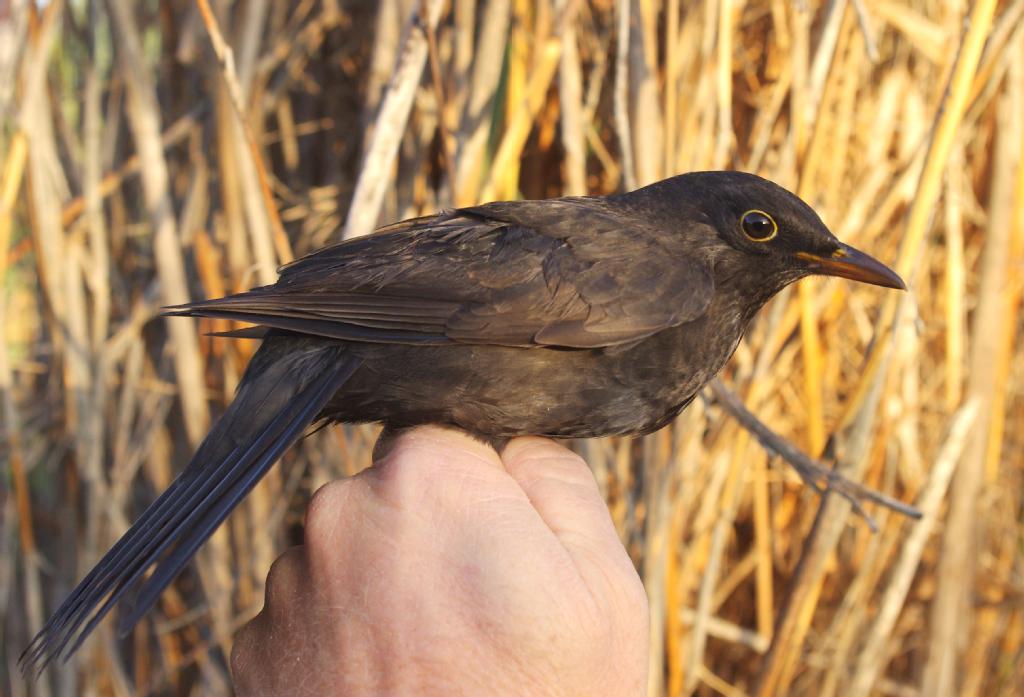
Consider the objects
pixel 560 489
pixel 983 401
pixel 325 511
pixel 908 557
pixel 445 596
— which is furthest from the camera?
pixel 983 401

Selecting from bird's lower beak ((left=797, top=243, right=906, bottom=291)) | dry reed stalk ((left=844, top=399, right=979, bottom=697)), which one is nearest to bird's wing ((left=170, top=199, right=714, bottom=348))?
bird's lower beak ((left=797, top=243, right=906, bottom=291))

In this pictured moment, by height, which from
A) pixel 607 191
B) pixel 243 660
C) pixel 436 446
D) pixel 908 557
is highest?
pixel 607 191

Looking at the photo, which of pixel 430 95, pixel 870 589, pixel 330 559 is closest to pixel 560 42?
pixel 430 95

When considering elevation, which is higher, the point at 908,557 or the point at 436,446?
the point at 436,446

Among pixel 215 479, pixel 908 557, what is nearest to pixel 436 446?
pixel 215 479

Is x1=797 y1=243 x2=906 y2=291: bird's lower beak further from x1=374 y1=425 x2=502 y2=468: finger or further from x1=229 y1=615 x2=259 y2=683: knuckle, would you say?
x1=229 y1=615 x2=259 y2=683: knuckle

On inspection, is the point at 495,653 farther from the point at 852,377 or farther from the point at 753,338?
the point at 852,377

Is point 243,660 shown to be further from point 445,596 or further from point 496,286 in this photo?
point 496,286

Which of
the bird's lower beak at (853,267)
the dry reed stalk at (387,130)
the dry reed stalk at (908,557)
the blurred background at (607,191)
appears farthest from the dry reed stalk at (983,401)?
the dry reed stalk at (387,130)
